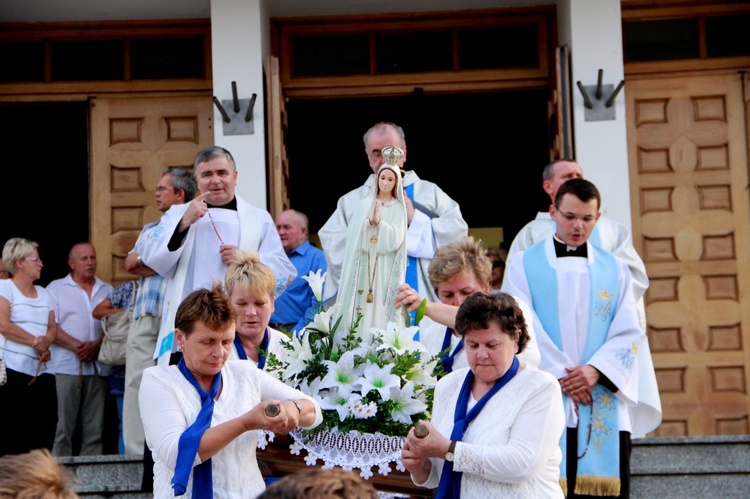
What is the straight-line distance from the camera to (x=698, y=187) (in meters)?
8.83

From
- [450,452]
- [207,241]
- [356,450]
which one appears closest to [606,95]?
[207,241]

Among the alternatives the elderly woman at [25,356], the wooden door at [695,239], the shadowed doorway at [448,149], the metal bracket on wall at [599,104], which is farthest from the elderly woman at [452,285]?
the shadowed doorway at [448,149]

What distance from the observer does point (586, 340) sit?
5.94 meters

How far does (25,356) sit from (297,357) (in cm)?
325

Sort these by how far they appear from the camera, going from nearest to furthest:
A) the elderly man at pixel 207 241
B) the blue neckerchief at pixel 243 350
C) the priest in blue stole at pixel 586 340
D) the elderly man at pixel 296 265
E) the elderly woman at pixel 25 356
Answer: the blue neckerchief at pixel 243 350 → the priest in blue stole at pixel 586 340 → the elderly man at pixel 207 241 → the elderly man at pixel 296 265 → the elderly woman at pixel 25 356

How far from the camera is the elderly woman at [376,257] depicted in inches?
210

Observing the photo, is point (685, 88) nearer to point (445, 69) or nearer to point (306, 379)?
point (445, 69)

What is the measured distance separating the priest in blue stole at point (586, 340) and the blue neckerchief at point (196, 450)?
211 centimetres

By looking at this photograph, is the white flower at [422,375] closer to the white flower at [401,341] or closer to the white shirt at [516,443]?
the white flower at [401,341]

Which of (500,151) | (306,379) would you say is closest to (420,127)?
(500,151)

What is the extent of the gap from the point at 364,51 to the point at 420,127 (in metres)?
3.35

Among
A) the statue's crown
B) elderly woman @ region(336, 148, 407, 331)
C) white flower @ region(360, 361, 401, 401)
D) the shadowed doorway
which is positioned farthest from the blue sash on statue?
the shadowed doorway

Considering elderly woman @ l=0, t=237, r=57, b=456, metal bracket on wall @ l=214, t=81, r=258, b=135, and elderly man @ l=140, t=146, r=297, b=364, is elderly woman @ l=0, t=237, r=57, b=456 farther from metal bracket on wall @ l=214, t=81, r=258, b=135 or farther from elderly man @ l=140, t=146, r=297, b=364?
metal bracket on wall @ l=214, t=81, r=258, b=135

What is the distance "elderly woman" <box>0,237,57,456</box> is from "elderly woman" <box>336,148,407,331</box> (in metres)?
2.83
